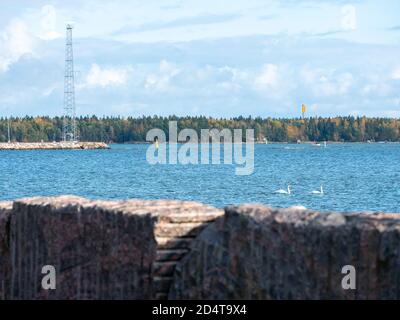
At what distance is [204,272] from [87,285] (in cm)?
106

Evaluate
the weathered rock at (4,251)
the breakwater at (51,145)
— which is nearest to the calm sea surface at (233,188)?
the weathered rock at (4,251)

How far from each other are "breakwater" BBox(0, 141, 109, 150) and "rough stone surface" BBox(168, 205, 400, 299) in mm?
174017

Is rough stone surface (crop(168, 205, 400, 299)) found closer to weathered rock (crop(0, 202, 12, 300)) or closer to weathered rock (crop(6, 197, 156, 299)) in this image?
weathered rock (crop(6, 197, 156, 299))

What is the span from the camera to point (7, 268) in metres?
7.23

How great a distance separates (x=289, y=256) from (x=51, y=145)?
183 meters

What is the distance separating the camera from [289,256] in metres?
5.37

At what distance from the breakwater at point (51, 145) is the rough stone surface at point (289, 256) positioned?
6851 inches

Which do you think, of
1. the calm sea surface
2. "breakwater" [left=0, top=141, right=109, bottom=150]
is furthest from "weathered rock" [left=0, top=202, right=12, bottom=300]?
"breakwater" [left=0, top=141, right=109, bottom=150]

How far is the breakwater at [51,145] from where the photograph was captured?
181 metres

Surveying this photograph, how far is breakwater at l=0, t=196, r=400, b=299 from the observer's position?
504cm

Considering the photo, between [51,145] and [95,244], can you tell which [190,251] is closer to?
[95,244]
